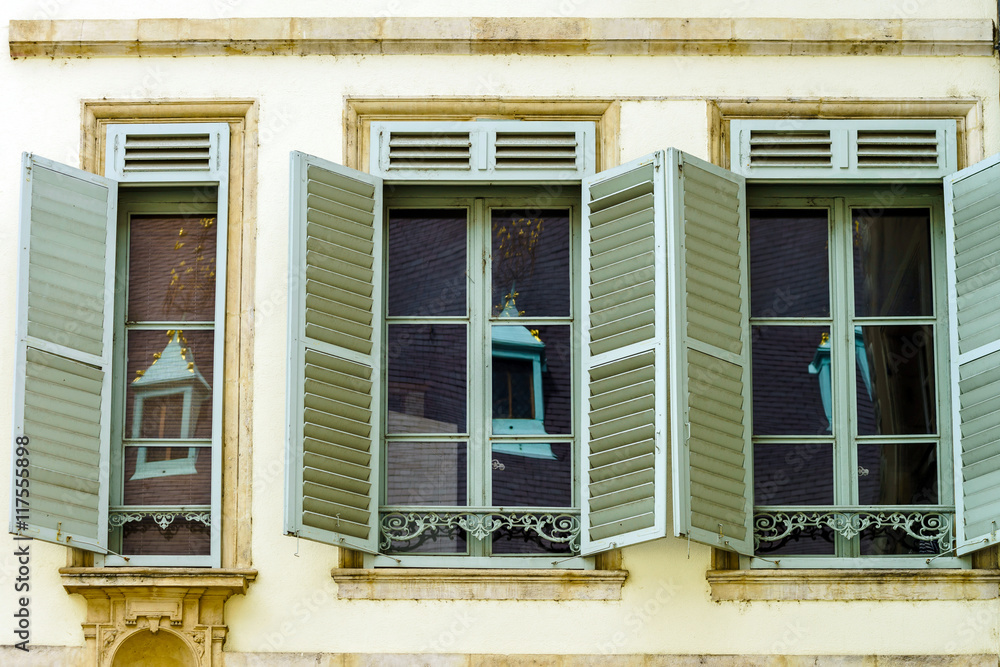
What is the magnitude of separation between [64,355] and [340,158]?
1.63 metres

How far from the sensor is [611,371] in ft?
26.6

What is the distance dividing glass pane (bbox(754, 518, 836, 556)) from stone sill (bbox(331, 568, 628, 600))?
728mm

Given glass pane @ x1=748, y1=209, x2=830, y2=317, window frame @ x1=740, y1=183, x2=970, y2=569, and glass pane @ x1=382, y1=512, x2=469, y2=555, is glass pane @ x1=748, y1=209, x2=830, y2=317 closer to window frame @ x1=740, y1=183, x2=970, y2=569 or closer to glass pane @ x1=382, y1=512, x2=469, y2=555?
window frame @ x1=740, y1=183, x2=970, y2=569

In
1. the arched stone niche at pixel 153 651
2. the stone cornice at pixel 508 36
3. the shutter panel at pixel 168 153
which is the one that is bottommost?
the arched stone niche at pixel 153 651

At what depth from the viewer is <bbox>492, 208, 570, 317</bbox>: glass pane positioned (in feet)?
28.1

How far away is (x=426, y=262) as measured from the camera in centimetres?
858

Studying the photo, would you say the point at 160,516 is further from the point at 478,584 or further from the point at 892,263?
the point at 892,263

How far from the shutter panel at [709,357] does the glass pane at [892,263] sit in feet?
2.14

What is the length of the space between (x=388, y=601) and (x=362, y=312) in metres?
1.36

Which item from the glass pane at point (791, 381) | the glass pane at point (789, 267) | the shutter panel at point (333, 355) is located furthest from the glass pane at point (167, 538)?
the glass pane at point (789, 267)

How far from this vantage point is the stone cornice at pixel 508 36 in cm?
862

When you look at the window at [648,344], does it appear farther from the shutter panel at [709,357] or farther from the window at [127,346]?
the window at [127,346]

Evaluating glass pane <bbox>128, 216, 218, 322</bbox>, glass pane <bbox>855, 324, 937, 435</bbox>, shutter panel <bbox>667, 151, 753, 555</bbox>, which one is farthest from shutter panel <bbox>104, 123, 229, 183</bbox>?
glass pane <bbox>855, 324, 937, 435</bbox>

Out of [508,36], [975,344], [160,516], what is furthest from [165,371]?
[975,344]
